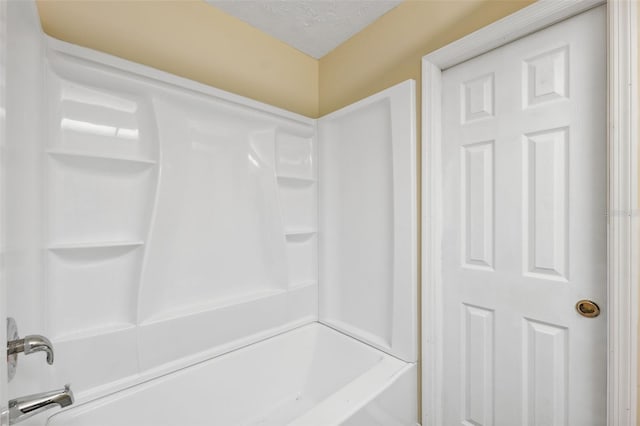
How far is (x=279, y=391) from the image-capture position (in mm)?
1702

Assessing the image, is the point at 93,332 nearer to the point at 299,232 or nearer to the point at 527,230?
the point at 299,232

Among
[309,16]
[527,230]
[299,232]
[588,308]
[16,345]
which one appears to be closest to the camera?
[16,345]

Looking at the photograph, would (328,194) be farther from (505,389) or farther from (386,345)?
(505,389)

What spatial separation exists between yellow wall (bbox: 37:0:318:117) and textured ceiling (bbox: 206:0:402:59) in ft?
0.24

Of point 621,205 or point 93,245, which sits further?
point 93,245

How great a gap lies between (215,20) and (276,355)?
2.09 m

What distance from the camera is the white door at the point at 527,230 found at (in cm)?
98

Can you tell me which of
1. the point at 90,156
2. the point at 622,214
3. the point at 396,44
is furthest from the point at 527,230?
the point at 90,156

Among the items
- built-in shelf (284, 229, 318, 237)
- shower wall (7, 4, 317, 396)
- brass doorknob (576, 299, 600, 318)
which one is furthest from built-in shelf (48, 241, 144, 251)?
brass doorknob (576, 299, 600, 318)

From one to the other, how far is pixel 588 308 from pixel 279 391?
1662 mm

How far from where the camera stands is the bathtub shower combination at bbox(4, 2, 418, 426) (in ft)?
3.48

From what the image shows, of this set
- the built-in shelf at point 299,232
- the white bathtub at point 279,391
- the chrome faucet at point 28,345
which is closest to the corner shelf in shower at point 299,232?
the built-in shelf at point 299,232

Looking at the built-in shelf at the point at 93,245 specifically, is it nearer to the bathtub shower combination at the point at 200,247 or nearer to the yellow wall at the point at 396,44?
the bathtub shower combination at the point at 200,247

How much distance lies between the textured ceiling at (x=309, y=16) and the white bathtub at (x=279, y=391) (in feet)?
6.63
